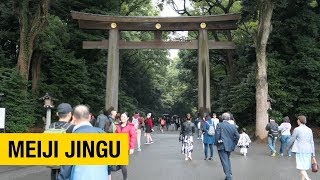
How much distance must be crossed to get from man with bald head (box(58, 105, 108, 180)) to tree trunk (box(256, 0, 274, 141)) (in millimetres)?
19297

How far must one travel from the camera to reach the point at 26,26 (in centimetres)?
2302

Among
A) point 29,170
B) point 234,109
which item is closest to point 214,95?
point 234,109

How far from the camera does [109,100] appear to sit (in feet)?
86.6

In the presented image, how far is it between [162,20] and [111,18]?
3118 mm

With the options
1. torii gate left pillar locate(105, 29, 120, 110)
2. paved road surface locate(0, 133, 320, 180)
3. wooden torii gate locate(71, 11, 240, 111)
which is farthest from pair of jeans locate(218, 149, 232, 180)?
torii gate left pillar locate(105, 29, 120, 110)

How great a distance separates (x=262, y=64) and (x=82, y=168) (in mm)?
19940

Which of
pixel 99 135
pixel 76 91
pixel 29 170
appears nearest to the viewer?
pixel 99 135

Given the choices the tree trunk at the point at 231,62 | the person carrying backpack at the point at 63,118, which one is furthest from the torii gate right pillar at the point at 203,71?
the person carrying backpack at the point at 63,118

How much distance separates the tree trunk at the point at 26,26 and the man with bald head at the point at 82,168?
60.8ft

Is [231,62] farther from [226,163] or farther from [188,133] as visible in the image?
[226,163]

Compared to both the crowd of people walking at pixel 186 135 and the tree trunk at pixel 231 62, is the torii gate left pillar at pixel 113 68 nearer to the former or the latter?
the crowd of people walking at pixel 186 135

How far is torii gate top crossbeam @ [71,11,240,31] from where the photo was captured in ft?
A: 87.6

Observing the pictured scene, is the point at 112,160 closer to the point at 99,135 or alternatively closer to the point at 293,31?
the point at 99,135

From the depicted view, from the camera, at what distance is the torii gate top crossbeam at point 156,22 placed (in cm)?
2669
